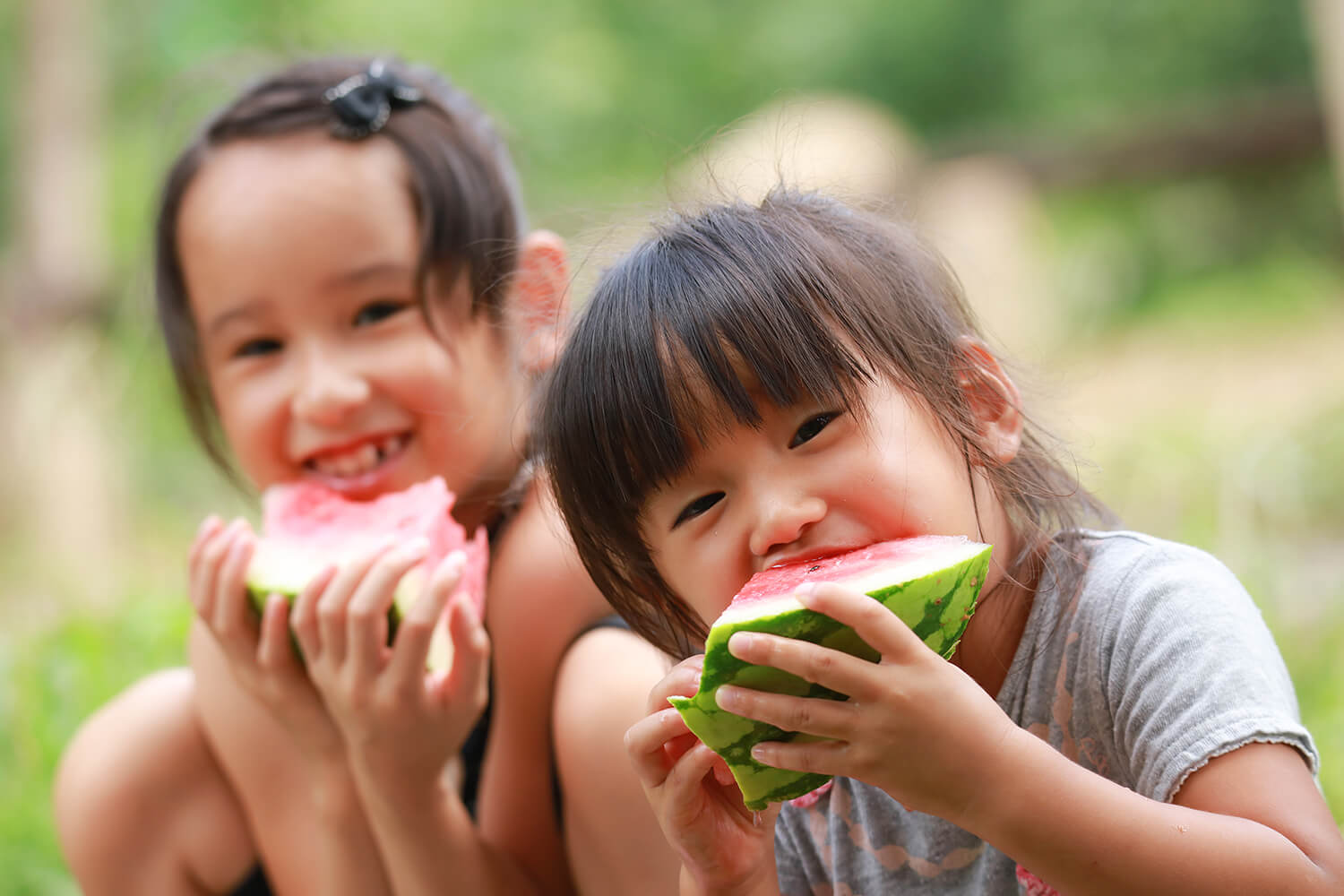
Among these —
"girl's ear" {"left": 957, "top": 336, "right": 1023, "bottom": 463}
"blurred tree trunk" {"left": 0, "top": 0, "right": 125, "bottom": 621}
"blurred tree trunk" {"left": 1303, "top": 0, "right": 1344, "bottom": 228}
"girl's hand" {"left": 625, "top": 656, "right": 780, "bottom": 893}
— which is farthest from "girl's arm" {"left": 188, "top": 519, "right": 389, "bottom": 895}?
"blurred tree trunk" {"left": 1303, "top": 0, "right": 1344, "bottom": 228}

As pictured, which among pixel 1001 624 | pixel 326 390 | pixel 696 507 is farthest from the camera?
pixel 326 390

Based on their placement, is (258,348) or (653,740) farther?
(258,348)

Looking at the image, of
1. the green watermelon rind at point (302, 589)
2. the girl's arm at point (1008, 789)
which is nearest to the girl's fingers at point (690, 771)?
the girl's arm at point (1008, 789)

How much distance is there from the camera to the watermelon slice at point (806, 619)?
1394 mm

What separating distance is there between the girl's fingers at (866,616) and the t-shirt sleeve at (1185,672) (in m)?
0.38

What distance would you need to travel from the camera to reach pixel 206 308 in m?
2.47

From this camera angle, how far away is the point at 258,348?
2.47 m

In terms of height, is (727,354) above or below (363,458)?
above

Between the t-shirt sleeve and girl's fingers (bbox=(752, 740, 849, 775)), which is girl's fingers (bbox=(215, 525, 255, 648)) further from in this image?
the t-shirt sleeve

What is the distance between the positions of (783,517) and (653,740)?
1.06 feet

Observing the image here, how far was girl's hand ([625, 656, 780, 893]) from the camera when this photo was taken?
5.20 feet

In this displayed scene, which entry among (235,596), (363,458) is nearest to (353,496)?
(363,458)

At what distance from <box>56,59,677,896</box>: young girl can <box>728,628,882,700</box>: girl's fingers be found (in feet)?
2.62

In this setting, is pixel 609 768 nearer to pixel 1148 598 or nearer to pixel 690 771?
pixel 690 771
